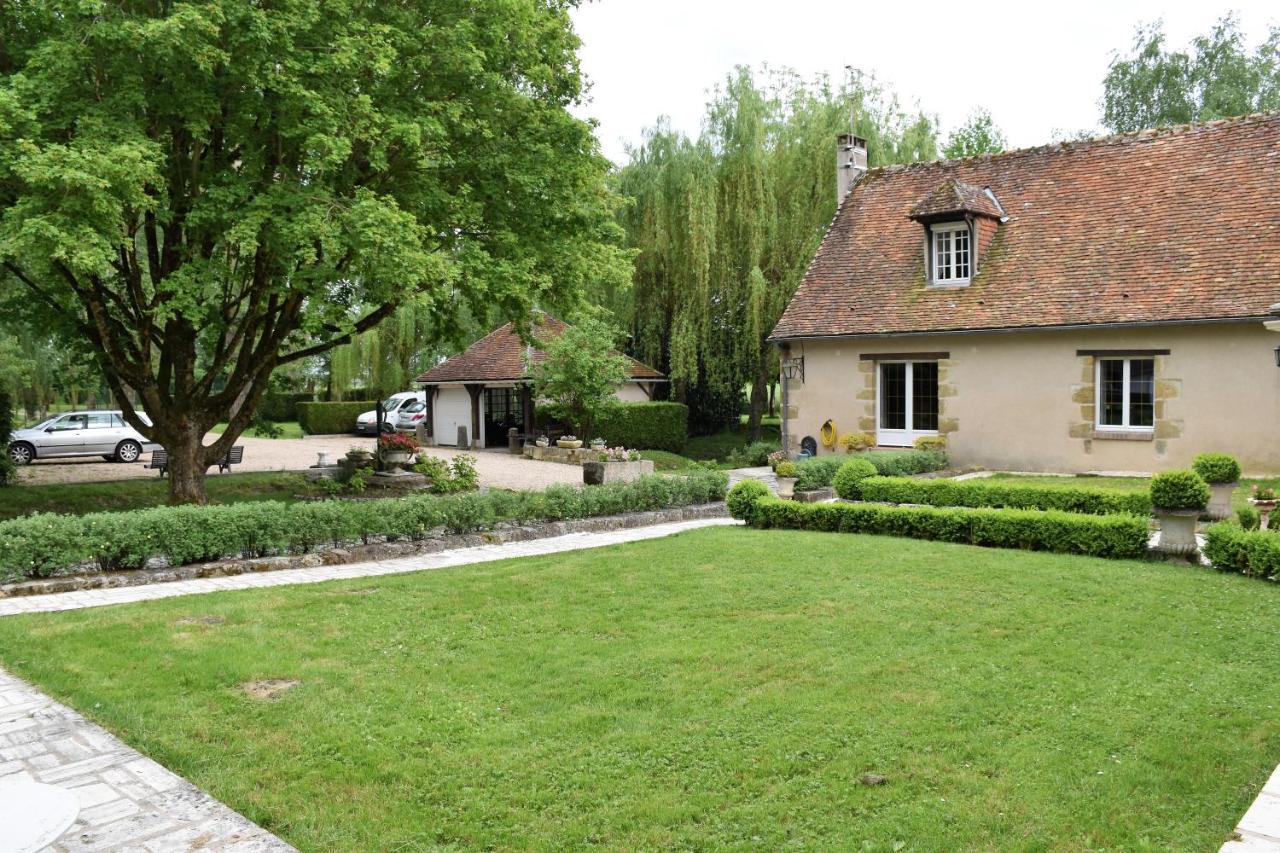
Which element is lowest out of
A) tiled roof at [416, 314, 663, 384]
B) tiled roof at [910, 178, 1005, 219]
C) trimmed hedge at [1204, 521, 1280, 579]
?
trimmed hedge at [1204, 521, 1280, 579]

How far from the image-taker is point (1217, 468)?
485 inches

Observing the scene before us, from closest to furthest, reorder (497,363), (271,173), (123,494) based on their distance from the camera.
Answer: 1. (271,173)
2. (123,494)
3. (497,363)

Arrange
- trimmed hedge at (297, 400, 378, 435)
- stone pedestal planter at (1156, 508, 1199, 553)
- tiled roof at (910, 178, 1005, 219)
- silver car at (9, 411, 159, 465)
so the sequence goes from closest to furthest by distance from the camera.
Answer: stone pedestal planter at (1156, 508, 1199, 553), tiled roof at (910, 178, 1005, 219), silver car at (9, 411, 159, 465), trimmed hedge at (297, 400, 378, 435)

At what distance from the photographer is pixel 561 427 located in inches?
1140

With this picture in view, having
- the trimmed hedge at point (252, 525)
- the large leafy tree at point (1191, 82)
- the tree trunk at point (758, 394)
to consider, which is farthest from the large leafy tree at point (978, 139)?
the trimmed hedge at point (252, 525)

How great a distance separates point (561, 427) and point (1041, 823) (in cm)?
2496

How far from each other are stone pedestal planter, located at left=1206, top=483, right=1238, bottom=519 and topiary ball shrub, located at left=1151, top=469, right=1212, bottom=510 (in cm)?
255

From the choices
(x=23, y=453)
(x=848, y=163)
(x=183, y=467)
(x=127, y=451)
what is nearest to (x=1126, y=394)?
(x=848, y=163)

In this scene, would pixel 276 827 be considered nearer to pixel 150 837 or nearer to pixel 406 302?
pixel 150 837

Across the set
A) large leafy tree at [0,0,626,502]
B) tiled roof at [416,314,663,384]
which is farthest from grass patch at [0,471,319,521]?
tiled roof at [416,314,663,384]

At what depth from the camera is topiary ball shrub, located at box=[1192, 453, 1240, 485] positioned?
1233 cm

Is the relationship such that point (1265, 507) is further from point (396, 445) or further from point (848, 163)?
point (396, 445)

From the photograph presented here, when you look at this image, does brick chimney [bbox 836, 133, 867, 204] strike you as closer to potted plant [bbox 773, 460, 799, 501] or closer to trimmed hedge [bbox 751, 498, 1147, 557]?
potted plant [bbox 773, 460, 799, 501]

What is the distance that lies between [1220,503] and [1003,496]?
2.82m
